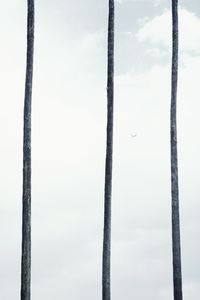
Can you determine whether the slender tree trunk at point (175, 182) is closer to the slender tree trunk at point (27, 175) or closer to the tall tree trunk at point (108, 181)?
the tall tree trunk at point (108, 181)

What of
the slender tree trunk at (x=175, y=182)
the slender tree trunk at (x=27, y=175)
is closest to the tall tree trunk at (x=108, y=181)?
the slender tree trunk at (x=175, y=182)

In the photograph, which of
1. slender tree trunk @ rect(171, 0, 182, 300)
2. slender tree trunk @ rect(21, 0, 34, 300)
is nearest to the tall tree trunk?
slender tree trunk @ rect(171, 0, 182, 300)

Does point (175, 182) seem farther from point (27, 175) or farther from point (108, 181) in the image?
point (27, 175)

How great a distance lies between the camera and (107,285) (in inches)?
770

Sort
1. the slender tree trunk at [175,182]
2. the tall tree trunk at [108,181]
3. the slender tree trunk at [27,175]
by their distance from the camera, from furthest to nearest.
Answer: the tall tree trunk at [108,181] → the slender tree trunk at [175,182] → the slender tree trunk at [27,175]

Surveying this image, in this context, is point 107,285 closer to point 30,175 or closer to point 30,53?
point 30,175

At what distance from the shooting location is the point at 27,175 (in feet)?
58.3

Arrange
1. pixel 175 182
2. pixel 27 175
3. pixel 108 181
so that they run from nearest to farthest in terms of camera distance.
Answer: pixel 27 175 → pixel 175 182 → pixel 108 181

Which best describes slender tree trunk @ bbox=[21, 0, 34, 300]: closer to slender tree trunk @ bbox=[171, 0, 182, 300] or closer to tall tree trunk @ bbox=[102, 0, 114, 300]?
tall tree trunk @ bbox=[102, 0, 114, 300]

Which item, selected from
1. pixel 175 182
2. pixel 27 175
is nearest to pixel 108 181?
pixel 175 182

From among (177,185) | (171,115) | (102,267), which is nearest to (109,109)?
(171,115)

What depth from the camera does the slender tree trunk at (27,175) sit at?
17.1 m

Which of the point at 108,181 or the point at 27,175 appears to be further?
the point at 108,181

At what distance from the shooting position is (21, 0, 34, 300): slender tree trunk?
1709 centimetres
